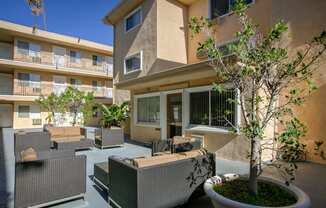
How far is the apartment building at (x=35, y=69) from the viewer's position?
20.9 metres

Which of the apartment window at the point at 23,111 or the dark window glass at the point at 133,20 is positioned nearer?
the dark window glass at the point at 133,20

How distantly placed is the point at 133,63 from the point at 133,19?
3473mm

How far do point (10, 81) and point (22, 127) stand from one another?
230 inches

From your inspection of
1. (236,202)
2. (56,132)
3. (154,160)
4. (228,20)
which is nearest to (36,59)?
(56,132)

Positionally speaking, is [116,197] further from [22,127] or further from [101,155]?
[22,127]

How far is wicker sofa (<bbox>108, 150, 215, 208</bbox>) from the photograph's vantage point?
3.53 m

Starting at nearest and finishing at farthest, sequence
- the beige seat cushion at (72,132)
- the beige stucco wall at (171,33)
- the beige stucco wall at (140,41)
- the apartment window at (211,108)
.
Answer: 1. the apartment window at (211,108)
2. the beige seat cushion at (72,132)
3. the beige stucco wall at (171,33)
4. the beige stucco wall at (140,41)

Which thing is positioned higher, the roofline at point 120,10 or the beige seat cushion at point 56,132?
the roofline at point 120,10

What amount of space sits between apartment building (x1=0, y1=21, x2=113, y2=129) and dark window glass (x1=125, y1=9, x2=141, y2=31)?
1088 cm

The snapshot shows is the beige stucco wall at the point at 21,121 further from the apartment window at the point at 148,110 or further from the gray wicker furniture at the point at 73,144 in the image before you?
the gray wicker furniture at the point at 73,144

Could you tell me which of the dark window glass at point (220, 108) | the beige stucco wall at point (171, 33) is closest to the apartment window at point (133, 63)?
the beige stucco wall at point (171, 33)

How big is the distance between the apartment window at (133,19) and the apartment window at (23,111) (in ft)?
50.1

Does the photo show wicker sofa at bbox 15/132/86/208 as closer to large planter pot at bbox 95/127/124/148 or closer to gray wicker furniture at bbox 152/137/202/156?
gray wicker furniture at bbox 152/137/202/156

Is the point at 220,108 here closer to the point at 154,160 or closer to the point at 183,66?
the point at 183,66
